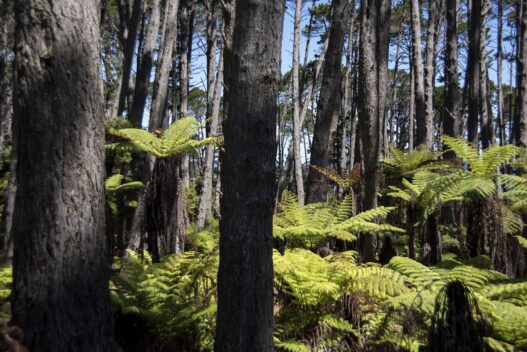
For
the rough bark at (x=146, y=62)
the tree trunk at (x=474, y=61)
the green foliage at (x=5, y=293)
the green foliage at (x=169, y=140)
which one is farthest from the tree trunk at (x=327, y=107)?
the tree trunk at (x=474, y=61)

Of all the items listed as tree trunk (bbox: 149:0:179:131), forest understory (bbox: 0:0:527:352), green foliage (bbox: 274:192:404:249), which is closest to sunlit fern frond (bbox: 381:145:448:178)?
forest understory (bbox: 0:0:527:352)

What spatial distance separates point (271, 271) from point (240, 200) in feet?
1.69

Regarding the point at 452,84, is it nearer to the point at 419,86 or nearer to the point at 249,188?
the point at 419,86

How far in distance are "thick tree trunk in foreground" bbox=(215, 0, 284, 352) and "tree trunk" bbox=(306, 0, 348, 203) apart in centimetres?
420

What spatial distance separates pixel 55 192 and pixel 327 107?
5267 mm

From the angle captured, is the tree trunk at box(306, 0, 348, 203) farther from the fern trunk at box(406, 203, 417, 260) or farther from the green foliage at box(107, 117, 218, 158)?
the green foliage at box(107, 117, 218, 158)

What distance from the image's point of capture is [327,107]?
7.14 meters

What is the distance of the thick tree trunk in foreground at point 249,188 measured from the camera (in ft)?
9.08

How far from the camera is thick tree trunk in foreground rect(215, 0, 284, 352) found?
277 centimetres

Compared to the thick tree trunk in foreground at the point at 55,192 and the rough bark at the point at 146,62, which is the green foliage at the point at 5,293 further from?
the rough bark at the point at 146,62

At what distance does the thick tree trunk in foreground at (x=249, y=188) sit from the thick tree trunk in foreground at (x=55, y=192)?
2.61 feet

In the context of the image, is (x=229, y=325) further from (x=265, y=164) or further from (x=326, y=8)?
(x=326, y=8)

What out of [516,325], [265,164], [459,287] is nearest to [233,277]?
[265,164]

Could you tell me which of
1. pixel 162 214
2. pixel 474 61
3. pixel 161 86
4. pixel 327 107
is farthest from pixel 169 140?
pixel 474 61
